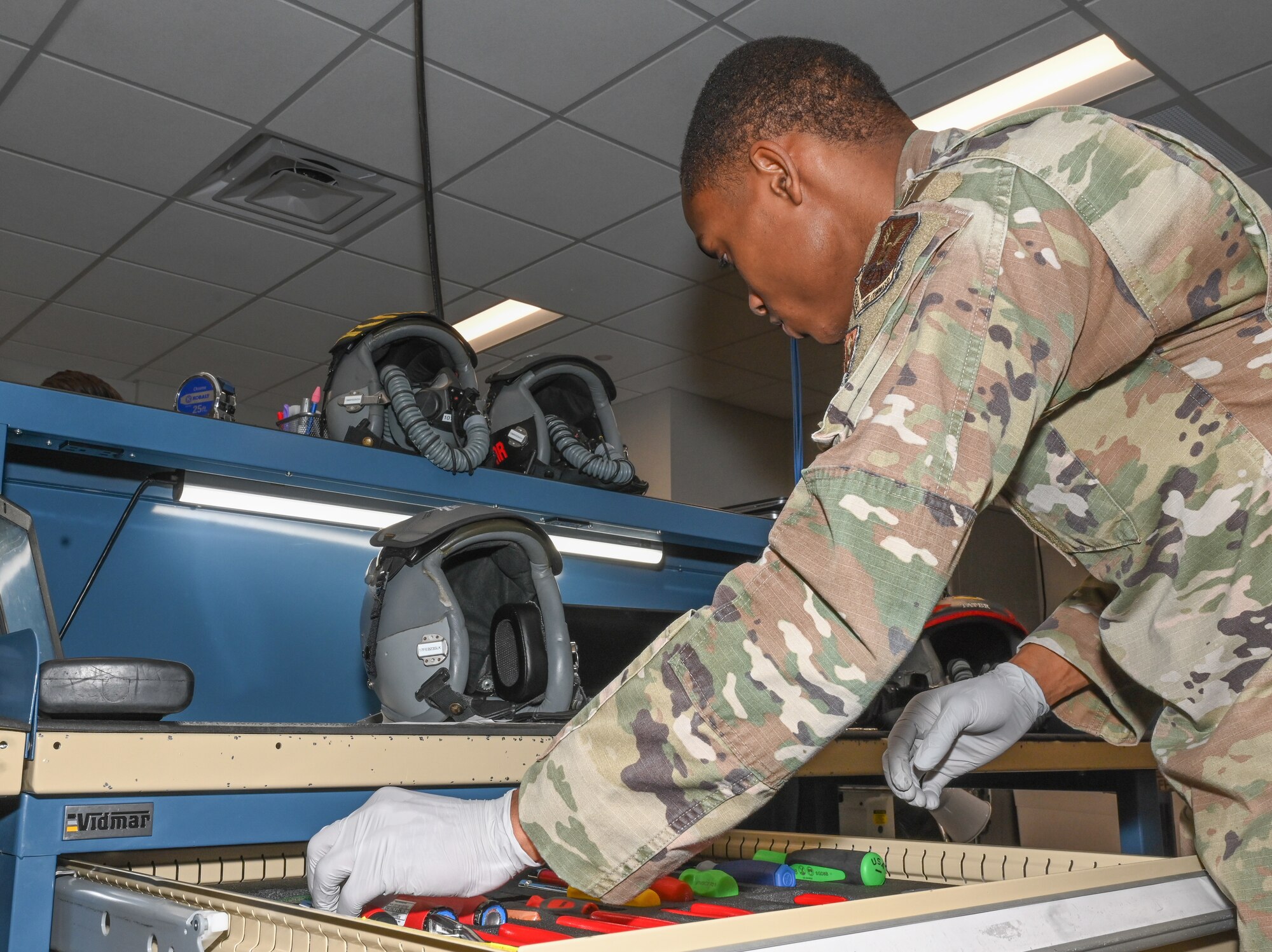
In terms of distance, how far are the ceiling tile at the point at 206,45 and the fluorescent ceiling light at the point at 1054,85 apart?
2.34 m

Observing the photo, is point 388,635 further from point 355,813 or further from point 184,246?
point 184,246

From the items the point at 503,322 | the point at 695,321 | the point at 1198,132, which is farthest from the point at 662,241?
the point at 1198,132

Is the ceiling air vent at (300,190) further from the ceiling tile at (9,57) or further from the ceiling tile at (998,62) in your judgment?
the ceiling tile at (998,62)

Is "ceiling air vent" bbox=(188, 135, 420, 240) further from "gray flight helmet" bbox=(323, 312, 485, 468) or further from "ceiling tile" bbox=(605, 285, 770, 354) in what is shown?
"gray flight helmet" bbox=(323, 312, 485, 468)

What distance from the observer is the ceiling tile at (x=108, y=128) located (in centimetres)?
401

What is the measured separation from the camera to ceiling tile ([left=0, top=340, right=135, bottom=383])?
677cm

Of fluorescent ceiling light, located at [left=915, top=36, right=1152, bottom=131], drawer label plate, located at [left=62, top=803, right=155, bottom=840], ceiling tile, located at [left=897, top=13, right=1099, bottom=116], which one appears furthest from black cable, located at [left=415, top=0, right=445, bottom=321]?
ceiling tile, located at [left=897, top=13, right=1099, bottom=116]

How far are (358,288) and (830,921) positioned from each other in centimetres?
558

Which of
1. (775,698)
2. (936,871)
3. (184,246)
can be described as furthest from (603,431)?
(184,246)

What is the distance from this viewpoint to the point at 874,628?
0.77 m

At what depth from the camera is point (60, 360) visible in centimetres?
699

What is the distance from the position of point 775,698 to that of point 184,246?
5.30m

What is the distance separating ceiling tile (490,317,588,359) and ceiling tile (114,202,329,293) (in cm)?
150

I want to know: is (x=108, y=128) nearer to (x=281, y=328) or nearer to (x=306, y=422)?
(x=281, y=328)
